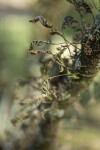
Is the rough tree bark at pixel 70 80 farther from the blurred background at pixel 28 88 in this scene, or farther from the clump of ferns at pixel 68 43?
the blurred background at pixel 28 88

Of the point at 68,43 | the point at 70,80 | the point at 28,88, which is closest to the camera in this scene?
the point at 68,43

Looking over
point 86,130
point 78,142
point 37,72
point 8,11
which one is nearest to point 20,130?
point 37,72

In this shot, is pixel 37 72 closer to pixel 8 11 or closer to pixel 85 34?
pixel 85 34

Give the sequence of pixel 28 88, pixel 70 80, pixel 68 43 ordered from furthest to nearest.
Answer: pixel 28 88 < pixel 70 80 < pixel 68 43

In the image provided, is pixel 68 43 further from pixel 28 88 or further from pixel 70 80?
pixel 28 88

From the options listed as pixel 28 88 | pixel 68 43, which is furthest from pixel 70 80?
pixel 28 88

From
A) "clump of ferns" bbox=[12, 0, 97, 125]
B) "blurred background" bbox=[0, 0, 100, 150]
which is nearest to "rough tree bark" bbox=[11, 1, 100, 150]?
"clump of ferns" bbox=[12, 0, 97, 125]

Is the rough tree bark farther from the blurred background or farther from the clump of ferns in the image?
the blurred background

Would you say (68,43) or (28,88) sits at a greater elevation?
(28,88)

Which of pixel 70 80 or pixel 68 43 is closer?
pixel 68 43
